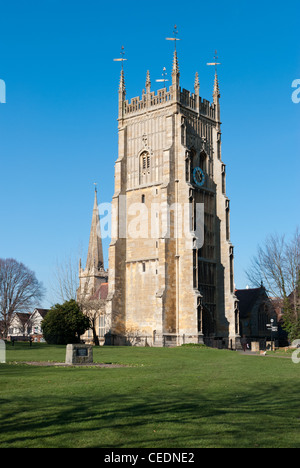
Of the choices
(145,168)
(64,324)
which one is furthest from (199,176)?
(64,324)

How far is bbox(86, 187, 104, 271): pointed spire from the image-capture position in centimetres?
8994

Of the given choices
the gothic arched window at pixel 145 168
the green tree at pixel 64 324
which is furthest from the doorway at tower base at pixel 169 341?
Answer: the gothic arched window at pixel 145 168

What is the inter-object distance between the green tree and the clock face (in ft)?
57.1

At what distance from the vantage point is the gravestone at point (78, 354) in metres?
23.7

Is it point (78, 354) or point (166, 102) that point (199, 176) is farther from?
point (78, 354)

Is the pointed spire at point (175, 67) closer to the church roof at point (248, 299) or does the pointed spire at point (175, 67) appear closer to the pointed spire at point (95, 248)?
the church roof at point (248, 299)

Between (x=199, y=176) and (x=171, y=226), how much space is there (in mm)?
7891

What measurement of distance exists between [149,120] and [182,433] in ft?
159

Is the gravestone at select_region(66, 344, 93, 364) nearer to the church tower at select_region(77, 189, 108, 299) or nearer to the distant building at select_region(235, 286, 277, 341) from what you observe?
the distant building at select_region(235, 286, 277, 341)

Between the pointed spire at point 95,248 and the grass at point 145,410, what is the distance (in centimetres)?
7098

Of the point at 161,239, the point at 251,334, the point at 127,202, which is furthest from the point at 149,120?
the point at 251,334

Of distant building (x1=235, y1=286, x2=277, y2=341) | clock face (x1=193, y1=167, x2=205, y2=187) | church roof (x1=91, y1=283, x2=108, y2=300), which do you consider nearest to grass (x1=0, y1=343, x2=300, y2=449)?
clock face (x1=193, y1=167, x2=205, y2=187)

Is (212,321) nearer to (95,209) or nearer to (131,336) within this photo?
(131,336)

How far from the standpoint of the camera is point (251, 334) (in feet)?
228
